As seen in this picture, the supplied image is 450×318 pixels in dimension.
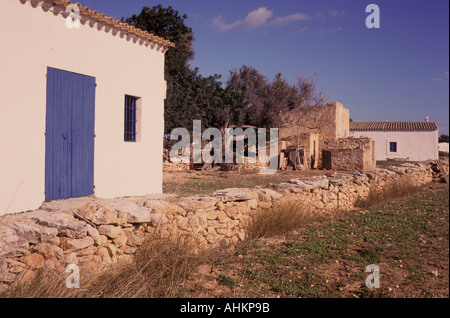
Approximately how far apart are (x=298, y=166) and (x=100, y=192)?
13.3m

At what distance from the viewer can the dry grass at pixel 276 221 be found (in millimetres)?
5688

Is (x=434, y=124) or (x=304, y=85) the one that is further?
(x=434, y=124)

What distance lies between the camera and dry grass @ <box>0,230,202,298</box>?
288 centimetres

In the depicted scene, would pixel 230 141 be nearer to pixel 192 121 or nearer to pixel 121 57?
pixel 192 121

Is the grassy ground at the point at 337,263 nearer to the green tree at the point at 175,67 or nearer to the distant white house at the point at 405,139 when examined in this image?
the green tree at the point at 175,67

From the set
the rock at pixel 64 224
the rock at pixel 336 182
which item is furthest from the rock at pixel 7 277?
the rock at pixel 336 182

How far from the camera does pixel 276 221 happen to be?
581cm

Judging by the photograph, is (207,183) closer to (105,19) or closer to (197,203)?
(105,19)

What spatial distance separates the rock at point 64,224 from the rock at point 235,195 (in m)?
2.28

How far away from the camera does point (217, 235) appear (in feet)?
16.9

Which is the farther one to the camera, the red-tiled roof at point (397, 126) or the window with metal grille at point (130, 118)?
the red-tiled roof at point (397, 126)

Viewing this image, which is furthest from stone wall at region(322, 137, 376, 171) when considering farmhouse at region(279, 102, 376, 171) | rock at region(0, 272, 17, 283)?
rock at region(0, 272, 17, 283)

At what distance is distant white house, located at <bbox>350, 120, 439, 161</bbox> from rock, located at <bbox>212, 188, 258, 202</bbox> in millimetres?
30374
